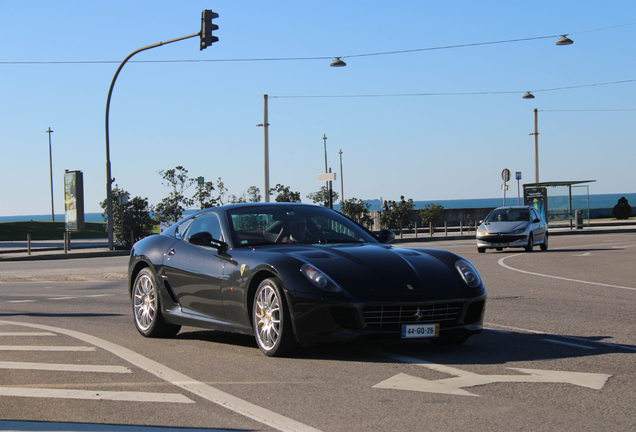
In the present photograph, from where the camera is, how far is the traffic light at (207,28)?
20359mm

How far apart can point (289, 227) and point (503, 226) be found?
18.1 metres

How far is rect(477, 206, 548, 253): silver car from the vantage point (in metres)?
24.0

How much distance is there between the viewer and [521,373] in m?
5.45

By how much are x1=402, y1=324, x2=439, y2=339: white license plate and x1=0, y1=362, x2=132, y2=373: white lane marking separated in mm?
2189

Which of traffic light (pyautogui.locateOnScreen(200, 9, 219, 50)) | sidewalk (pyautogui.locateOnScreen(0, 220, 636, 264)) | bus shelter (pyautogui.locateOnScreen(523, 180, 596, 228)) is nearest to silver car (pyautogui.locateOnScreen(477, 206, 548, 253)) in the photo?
sidewalk (pyautogui.locateOnScreen(0, 220, 636, 264))

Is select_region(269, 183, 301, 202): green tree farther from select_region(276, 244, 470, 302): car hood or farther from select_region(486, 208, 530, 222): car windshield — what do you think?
select_region(276, 244, 470, 302): car hood

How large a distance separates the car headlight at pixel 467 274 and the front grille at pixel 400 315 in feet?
1.22

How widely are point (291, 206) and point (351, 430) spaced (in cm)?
380

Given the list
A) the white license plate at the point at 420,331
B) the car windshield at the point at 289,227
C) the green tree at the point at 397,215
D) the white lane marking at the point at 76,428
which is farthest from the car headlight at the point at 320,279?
the green tree at the point at 397,215

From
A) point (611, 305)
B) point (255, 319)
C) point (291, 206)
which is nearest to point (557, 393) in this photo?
point (255, 319)

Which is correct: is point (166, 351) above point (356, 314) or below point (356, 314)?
below

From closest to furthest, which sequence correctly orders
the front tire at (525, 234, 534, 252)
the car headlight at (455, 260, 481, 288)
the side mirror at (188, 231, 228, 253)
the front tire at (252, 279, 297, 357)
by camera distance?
the front tire at (252, 279, 297, 357) < the car headlight at (455, 260, 481, 288) < the side mirror at (188, 231, 228, 253) < the front tire at (525, 234, 534, 252)

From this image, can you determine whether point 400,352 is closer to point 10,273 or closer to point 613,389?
point 613,389

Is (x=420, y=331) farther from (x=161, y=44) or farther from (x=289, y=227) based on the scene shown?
(x=161, y=44)
